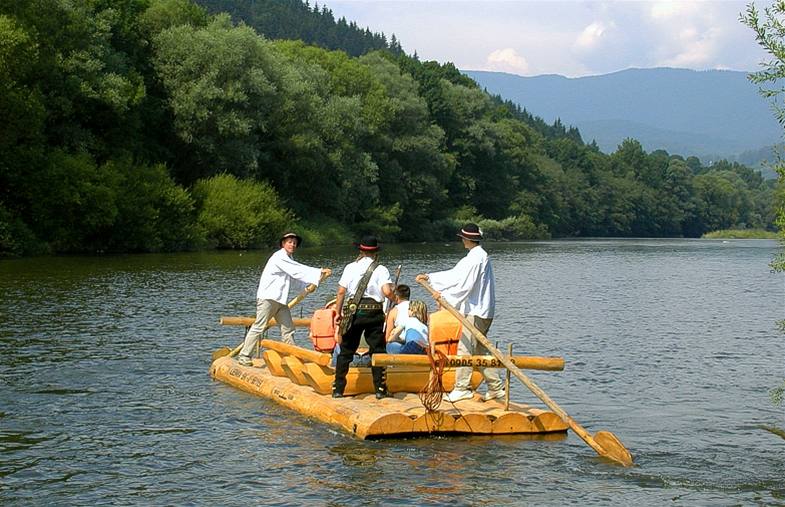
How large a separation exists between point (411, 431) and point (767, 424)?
6.16 metres

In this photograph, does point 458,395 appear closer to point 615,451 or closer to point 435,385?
point 435,385

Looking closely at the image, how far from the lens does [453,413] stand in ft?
46.0

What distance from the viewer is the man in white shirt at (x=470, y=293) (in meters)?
14.7

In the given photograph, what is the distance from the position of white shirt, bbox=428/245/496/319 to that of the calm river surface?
198 cm

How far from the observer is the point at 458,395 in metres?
14.9

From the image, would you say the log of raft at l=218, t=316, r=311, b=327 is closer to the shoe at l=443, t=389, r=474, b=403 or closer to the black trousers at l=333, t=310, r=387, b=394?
the black trousers at l=333, t=310, r=387, b=394

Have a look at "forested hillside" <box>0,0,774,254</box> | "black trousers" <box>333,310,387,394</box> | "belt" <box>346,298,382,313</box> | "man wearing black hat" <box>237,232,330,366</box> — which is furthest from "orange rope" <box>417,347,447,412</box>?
"forested hillside" <box>0,0,774,254</box>

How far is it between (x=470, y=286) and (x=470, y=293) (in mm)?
158

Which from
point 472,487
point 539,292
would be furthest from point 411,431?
point 539,292

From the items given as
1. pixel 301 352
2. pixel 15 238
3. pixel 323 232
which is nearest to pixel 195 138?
pixel 323 232

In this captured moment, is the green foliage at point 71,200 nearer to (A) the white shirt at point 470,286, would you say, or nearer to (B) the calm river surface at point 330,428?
(B) the calm river surface at point 330,428

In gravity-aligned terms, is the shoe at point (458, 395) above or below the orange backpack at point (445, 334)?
below

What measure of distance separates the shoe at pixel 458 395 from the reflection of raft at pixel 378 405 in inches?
4.1

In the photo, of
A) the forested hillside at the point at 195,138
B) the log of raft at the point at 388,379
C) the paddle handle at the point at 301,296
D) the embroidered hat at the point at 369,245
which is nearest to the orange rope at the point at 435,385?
the log of raft at the point at 388,379
